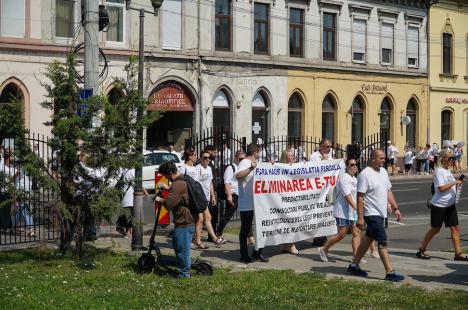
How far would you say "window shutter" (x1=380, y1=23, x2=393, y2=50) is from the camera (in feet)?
149

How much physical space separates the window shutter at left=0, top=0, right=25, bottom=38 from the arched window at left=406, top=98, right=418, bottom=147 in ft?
81.6

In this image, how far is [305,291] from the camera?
10633 millimetres

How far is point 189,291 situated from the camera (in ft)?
34.6

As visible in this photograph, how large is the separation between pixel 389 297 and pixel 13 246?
24.9ft

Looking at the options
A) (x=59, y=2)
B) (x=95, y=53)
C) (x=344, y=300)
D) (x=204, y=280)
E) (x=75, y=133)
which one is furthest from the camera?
(x=59, y=2)

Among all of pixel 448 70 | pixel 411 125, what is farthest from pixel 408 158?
pixel 448 70

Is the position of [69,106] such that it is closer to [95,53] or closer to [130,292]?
[95,53]

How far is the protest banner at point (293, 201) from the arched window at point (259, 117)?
2332 centimetres

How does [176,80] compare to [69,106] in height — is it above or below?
above

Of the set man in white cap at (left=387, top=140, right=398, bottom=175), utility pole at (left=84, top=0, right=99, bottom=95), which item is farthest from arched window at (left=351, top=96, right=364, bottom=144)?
utility pole at (left=84, top=0, right=99, bottom=95)

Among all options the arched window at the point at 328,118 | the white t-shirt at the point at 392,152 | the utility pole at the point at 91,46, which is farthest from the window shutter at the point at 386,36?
the utility pole at the point at 91,46

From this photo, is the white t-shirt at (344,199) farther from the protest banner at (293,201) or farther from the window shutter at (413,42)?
the window shutter at (413,42)

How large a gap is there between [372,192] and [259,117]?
2741cm

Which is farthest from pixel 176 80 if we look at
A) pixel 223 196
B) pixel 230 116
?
pixel 223 196
